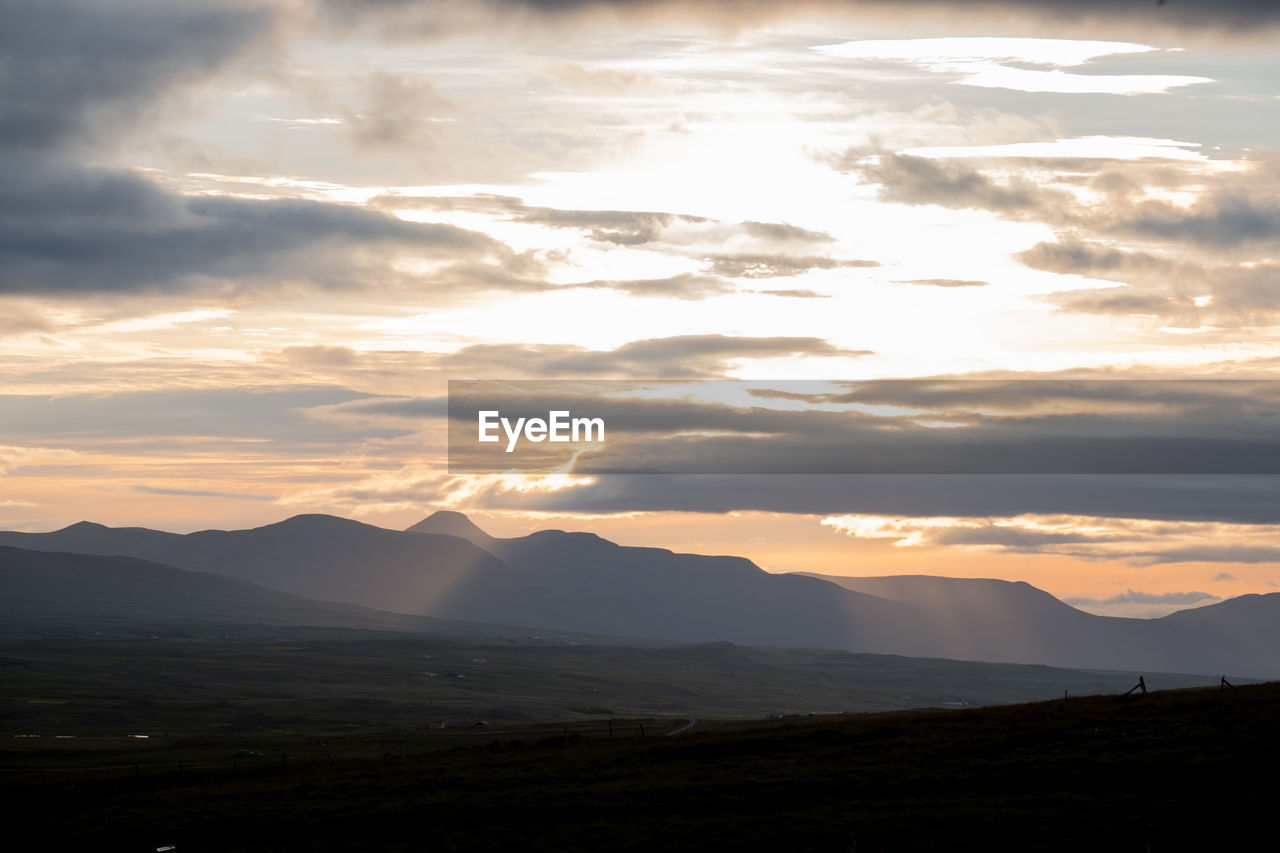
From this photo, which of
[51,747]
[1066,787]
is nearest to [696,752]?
[1066,787]

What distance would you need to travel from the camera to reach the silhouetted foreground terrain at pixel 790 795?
210 ft

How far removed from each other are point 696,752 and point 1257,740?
39.2m

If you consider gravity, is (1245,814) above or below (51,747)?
above

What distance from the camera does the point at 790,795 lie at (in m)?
73.8

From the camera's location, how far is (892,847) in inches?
2402

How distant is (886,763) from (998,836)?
19.2 meters

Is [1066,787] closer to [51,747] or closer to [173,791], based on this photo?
[173,791]

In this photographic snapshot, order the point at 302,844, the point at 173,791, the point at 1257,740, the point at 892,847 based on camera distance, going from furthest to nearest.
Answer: the point at 173,791, the point at 1257,740, the point at 302,844, the point at 892,847

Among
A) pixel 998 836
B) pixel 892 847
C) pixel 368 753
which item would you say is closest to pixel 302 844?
pixel 892 847

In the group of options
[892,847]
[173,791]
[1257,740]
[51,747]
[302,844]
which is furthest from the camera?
[51,747]

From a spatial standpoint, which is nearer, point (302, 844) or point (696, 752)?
point (302, 844)

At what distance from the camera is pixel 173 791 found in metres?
91.2

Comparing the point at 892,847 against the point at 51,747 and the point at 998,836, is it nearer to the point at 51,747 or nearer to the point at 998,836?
the point at 998,836

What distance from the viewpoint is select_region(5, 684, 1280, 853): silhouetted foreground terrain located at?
6397 centimetres
